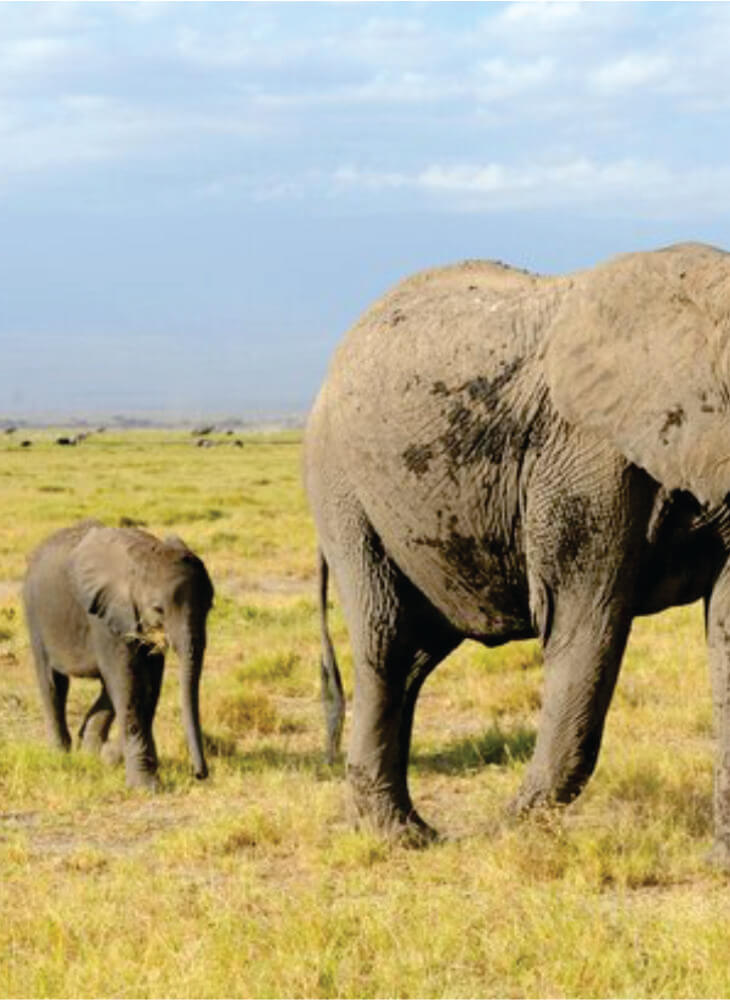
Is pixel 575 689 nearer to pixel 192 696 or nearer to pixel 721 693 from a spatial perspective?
pixel 721 693

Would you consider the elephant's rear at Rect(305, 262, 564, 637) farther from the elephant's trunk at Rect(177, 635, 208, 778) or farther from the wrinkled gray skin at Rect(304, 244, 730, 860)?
the elephant's trunk at Rect(177, 635, 208, 778)

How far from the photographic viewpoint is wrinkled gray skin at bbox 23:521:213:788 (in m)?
8.45

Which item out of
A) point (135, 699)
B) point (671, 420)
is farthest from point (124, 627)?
point (671, 420)

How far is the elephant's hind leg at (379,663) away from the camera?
23.8 feet

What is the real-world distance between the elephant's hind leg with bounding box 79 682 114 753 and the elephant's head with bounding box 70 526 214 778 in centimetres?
79

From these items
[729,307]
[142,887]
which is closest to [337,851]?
[142,887]

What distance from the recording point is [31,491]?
122ft

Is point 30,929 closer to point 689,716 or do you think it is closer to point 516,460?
point 516,460

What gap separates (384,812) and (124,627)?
2121 mm

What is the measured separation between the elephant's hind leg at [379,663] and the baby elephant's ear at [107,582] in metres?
1.70

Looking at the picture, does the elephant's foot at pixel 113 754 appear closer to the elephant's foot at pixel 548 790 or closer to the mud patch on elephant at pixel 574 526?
the elephant's foot at pixel 548 790

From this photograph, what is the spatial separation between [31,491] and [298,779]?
29513 millimetres

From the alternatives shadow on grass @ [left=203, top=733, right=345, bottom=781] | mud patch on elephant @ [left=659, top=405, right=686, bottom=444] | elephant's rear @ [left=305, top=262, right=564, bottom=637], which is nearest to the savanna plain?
shadow on grass @ [left=203, top=733, right=345, bottom=781]

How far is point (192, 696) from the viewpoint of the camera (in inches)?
327
